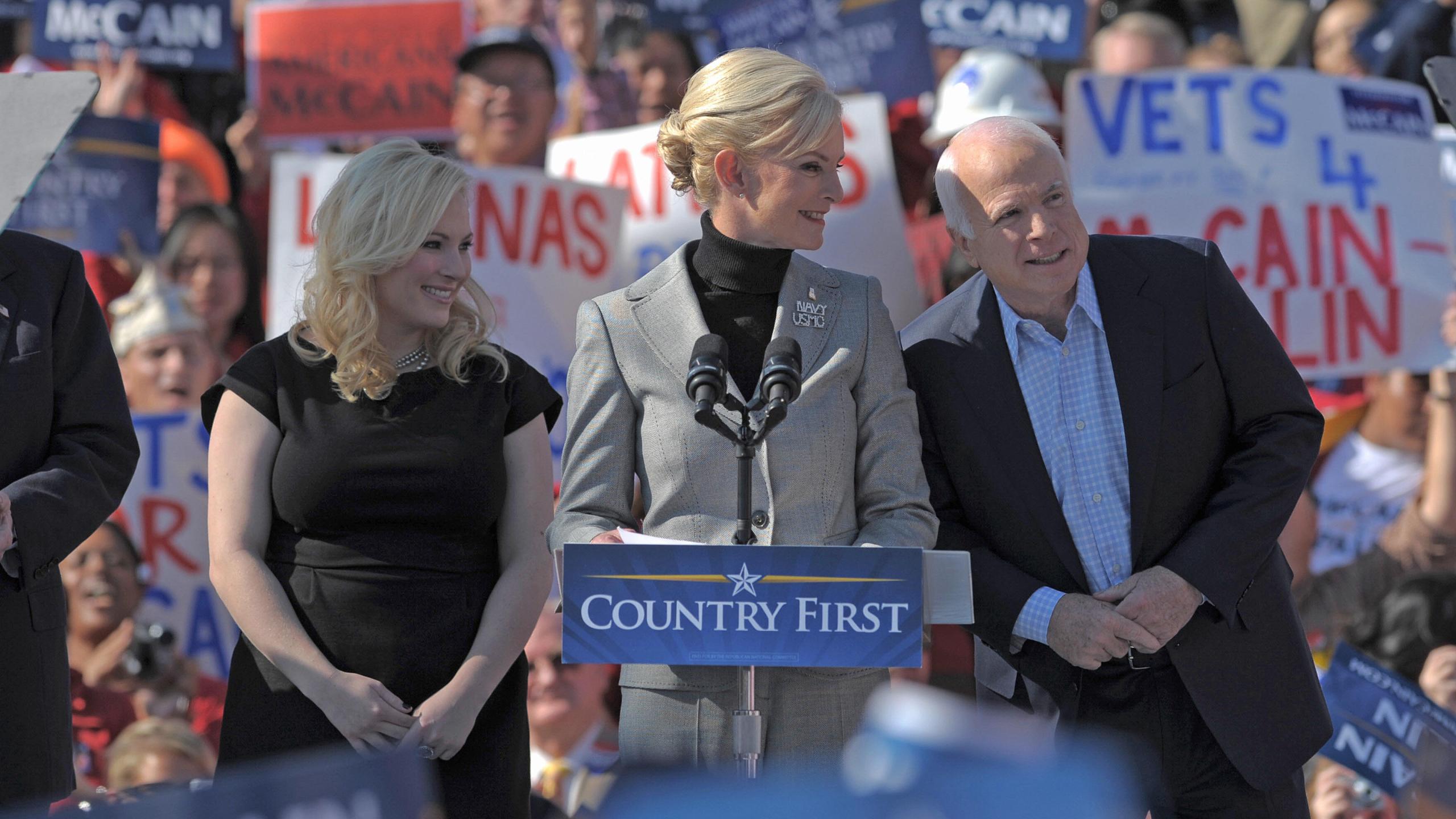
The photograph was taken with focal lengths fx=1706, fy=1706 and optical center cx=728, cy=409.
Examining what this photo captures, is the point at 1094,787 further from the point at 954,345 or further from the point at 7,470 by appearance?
the point at 7,470

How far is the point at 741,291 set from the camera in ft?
9.33

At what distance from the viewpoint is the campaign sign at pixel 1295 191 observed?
5.53 m

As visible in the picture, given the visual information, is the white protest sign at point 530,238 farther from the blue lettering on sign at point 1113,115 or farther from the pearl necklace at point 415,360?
the pearl necklace at point 415,360

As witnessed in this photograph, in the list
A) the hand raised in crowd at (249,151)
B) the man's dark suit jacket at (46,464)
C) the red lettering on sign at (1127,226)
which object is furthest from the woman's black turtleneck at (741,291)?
the hand raised in crowd at (249,151)

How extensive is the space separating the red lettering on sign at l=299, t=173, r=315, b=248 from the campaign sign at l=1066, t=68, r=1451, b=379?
8.15 feet

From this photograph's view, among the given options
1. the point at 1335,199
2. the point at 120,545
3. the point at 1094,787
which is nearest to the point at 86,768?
the point at 120,545

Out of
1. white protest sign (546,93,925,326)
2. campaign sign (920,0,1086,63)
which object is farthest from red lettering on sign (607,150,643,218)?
campaign sign (920,0,1086,63)

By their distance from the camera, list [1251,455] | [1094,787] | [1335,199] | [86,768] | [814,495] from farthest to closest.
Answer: [1335,199] < [86,768] < [1251,455] < [814,495] < [1094,787]

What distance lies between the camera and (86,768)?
204 inches

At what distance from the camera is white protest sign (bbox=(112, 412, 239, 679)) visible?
5625mm

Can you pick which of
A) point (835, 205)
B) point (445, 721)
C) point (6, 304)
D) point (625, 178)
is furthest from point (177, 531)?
point (445, 721)

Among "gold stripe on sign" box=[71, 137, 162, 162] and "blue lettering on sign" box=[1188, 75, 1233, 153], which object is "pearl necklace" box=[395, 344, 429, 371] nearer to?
"blue lettering on sign" box=[1188, 75, 1233, 153]

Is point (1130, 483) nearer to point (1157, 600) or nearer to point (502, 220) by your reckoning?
point (1157, 600)

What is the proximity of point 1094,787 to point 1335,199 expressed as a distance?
5.08m
